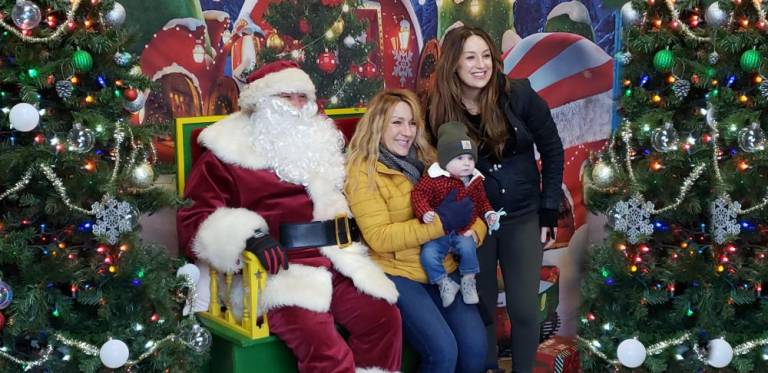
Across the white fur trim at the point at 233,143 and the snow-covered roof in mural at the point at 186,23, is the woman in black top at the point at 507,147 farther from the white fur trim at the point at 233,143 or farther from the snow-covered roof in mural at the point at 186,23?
the snow-covered roof in mural at the point at 186,23

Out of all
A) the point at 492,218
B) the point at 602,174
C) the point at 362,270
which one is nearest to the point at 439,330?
the point at 362,270

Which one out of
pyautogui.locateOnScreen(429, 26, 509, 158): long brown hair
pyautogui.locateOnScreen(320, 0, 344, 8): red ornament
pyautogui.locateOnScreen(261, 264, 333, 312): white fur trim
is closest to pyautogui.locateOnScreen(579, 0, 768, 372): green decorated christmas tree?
pyautogui.locateOnScreen(429, 26, 509, 158): long brown hair

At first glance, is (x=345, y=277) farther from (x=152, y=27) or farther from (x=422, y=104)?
(x=152, y=27)

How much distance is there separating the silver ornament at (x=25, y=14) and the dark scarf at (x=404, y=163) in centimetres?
173

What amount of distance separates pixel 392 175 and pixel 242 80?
49.5 inches

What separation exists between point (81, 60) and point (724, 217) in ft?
9.58

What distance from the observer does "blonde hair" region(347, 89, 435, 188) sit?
13.8 ft

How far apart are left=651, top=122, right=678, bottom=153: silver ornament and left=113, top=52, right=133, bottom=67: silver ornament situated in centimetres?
238

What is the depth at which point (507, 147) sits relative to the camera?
14.0 feet

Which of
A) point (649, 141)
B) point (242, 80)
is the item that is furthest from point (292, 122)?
point (649, 141)

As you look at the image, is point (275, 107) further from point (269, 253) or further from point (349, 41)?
point (349, 41)

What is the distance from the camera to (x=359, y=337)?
405 cm

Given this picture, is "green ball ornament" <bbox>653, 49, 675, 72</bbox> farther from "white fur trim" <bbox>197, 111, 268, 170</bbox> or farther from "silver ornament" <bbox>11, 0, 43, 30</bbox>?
"silver ornament" <bbox>11, 0, 43, 30</bbox>

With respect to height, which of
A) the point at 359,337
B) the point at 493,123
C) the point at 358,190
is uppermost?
the point at 493,123
